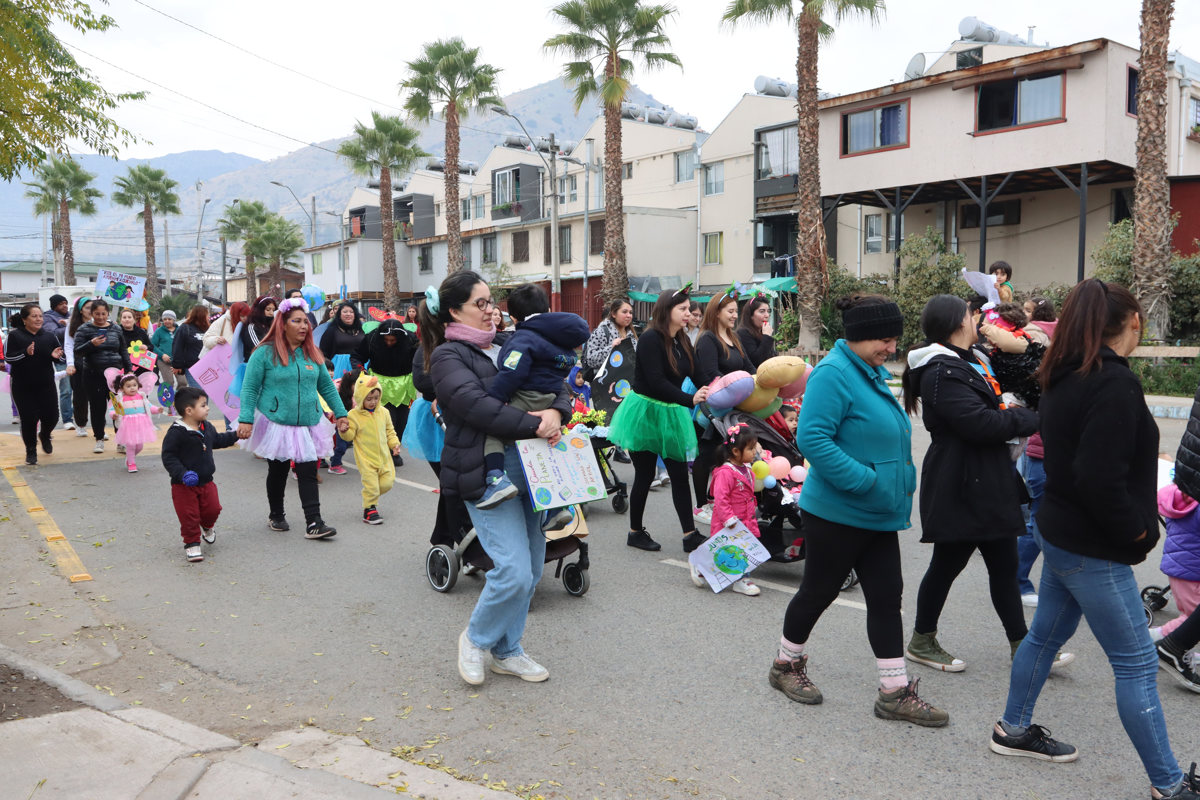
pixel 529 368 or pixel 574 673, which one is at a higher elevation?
pixel 529 368

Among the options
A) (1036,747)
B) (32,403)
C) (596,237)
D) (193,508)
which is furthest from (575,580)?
(596,237)

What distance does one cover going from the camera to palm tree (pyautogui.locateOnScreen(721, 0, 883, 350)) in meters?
22.8

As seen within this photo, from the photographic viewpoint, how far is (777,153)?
3497 cm

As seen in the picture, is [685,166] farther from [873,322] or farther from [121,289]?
[873,322]

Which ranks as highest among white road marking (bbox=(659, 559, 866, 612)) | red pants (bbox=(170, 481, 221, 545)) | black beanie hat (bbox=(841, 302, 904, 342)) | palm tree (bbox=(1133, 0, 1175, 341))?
palm tree (bbox=(1133, 0, 1175, 341))

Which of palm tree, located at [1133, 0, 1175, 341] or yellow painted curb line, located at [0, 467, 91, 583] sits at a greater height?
palm tree, located at [1133, 0, 1175, 341]

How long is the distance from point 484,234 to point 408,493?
135ft

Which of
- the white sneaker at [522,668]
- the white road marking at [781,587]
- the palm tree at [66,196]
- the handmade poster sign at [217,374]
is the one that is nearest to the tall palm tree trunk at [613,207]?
the handmade poster sign at [217,374]

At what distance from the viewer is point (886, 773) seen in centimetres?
351

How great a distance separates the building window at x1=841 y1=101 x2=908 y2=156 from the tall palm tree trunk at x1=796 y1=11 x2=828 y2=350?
5.30 meters

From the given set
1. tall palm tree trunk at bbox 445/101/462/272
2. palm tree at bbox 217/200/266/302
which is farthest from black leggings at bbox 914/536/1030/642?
palm tree at bbox 217/200/266/302

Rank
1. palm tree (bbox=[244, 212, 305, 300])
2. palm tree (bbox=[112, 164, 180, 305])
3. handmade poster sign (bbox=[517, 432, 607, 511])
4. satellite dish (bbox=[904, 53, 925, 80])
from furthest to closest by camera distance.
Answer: palm tree (bbox=[244, 212, 305, 300]), palm tree (bbox=[112, 164, 180, 305]), satellite dish (bbox=[904, 53, 925, 80]), handmade poster sign (bbox=[517, 432, 607, 511])

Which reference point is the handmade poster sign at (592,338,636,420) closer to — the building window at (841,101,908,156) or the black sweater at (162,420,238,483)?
the black sweater at (162,420,238,483)

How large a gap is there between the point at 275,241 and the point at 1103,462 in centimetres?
6289
